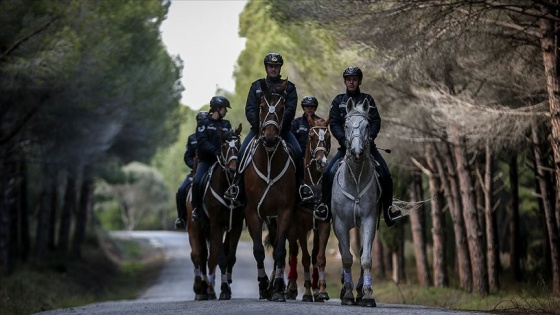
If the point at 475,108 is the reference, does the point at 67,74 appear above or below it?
above

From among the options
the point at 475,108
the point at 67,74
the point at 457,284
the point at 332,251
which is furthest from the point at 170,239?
the point at 475,108

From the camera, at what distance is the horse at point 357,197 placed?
1487 cm

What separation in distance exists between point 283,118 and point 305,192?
4.26 ft

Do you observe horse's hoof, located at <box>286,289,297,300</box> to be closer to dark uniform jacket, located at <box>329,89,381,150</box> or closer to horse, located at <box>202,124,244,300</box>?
horse, located at <box>202,124,244,300</box>

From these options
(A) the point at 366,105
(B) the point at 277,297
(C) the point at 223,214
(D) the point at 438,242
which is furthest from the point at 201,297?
(D) the point at 438,242

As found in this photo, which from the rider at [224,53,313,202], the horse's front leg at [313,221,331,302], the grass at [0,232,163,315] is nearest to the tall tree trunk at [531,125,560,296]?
the horse's front leg at [313,221,331,302]

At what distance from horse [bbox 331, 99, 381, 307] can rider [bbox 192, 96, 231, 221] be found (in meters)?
4.25

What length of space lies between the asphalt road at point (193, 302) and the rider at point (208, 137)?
184cm

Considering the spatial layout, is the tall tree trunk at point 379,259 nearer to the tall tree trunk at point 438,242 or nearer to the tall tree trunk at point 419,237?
the tall tree trunk at point 419,237

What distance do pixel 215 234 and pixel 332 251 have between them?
3799 centimetres

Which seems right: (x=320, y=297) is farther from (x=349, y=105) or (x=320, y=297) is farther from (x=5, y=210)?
(x=5, y=210)

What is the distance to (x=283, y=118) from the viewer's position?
16578 mm

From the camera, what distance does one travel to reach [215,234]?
62.5 feet

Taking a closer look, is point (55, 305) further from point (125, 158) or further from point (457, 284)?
point (125, 158)
